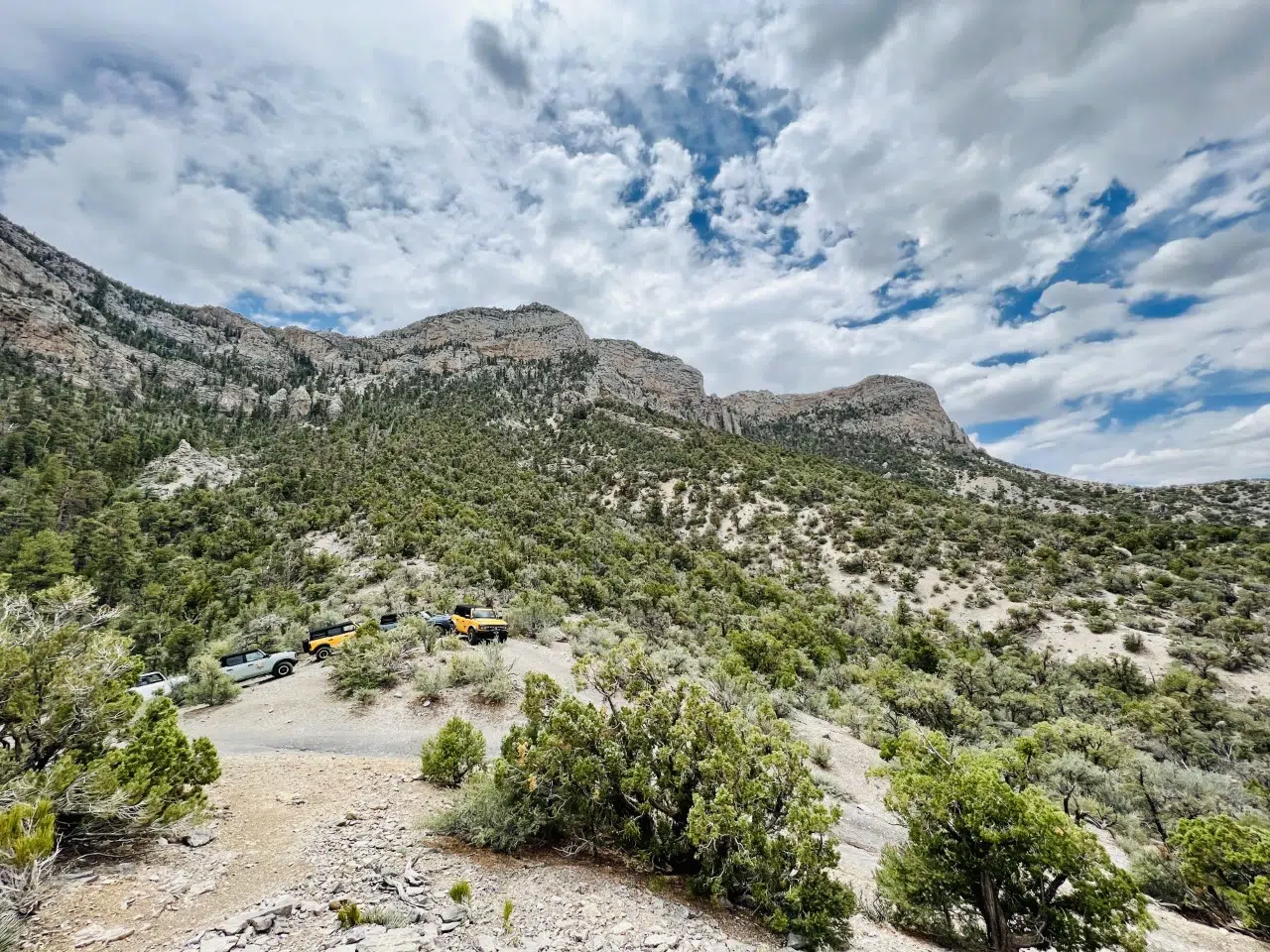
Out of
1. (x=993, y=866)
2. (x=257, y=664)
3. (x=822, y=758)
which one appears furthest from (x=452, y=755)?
(x=257, y=664)

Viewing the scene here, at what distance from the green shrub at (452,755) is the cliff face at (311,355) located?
68.0 m

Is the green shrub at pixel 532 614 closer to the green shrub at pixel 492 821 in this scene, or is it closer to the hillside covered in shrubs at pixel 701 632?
the hillside covered in shrubs at pixel 701 632

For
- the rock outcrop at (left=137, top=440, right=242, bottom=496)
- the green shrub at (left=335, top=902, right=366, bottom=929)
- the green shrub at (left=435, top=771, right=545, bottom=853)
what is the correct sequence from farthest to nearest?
1. the rock outcrop at (left=137, top=440, right=242, bottom=496)
2. the green shrub at (left=435, top=771, right=545, bottom=853)
3. the green shrub at (left=335, top=902, right=366, bottom=929)

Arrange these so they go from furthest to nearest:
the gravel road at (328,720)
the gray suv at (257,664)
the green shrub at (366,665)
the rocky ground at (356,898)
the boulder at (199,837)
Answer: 1. the gray suv at (257,664)
2. the green shrub at (366,665)
3. the gravel road at (328,720)
4. the boulder at (199,837)
5. the rocky ground at (356,898)

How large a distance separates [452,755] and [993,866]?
25.4 feet

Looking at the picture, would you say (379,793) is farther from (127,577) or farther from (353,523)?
(127,577)

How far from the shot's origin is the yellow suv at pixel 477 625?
17.7 metres

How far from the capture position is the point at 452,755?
8.43 meters

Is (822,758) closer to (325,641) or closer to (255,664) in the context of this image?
(325,641)

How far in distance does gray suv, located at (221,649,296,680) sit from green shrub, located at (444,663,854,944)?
13172 millimetres

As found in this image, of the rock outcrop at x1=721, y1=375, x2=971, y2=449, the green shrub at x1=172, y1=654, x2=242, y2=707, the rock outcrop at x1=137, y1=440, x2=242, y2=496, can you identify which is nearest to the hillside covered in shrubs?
the green shrub at x1=172, y1=654, x2=242, y2=707

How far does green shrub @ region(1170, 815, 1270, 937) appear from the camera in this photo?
6945 millimetres

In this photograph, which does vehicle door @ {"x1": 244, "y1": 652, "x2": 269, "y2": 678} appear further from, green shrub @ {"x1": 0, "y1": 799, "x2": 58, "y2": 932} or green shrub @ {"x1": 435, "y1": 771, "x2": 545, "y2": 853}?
green shrub @ {"x1": 0, "y1": 799, "x2": 58, "y2": 932}

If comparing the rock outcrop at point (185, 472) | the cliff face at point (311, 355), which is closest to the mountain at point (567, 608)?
the rock outcrop at point (185, 472)
